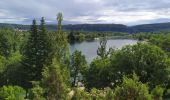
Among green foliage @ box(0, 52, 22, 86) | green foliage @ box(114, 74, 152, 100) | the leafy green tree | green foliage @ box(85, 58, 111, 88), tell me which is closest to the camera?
green foliage @ box(114, 74, 152, 100)

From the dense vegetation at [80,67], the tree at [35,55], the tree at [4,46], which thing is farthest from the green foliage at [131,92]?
the tree at [4,46]

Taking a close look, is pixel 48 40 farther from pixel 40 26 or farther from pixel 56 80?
pixel 56 80

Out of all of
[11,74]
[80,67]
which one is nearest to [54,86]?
[11,74]

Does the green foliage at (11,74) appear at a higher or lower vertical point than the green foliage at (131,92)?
lower

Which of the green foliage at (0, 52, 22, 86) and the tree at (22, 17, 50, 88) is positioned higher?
the tree at (22, 17, 50, 88)

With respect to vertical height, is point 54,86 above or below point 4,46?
above

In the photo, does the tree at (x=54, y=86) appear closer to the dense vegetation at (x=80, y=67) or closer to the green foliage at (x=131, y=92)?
the dense vegetation at (x=80, y=67)

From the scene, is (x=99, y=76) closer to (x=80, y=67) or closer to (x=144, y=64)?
(x=144, y=64)

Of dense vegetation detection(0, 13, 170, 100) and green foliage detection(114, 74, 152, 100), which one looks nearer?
green foliage detection(114, 74, 152, 100)

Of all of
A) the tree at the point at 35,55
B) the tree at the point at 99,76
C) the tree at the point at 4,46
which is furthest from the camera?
the tree at the point at 4,46

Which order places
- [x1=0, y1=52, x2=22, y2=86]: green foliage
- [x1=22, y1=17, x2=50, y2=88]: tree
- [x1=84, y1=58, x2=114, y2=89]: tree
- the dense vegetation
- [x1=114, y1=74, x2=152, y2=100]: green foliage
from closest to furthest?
1. [x1=114, y1=74, x2=152, y2=100]: green foliage
2. the dense vegetation
3. [x1=84, y1=58, x2=114, y2=89]: tree
4. [x1=22, y1=17, x2=50, y2=88]: tree
5. [x1=0, y1=52, x2=22, y2=86]: green foliage

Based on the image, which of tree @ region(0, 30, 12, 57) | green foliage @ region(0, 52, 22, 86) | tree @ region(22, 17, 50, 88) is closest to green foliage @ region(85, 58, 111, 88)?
tree @ region(22, 17, 50, 88)

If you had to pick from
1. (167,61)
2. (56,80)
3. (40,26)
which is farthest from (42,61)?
(56,80)

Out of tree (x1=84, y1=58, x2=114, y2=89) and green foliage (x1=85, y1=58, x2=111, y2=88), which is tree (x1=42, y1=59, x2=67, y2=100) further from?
green foliage (x1=85, y1=58, x2=111, y2=88)
